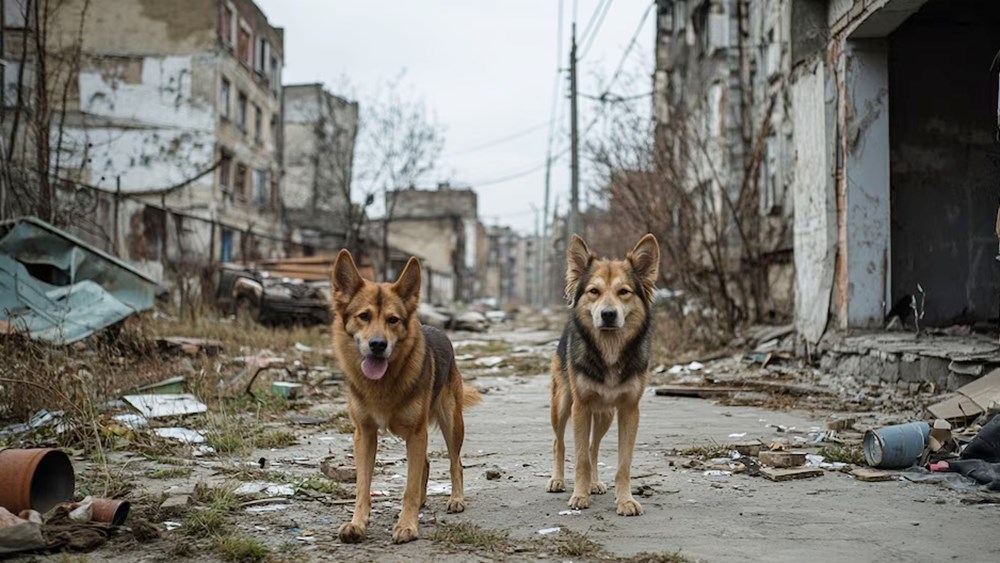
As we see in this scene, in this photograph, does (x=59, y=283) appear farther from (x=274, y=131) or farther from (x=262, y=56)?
(x=274, y=131)

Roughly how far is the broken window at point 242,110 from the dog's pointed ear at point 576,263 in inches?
1293

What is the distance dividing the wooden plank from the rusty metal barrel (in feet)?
14.4

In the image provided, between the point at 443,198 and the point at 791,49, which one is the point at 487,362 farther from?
the point at 443,198

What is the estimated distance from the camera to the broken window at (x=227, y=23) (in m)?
32.8

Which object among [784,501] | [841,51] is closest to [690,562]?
[784,501]

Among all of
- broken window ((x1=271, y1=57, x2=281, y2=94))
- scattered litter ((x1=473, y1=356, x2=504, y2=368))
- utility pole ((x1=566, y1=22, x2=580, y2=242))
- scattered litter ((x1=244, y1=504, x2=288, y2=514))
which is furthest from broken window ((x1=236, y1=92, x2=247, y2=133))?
scattered litter ((x1=244, y1=504, x2=288, y2=514))

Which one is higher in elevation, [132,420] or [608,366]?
[608,366]

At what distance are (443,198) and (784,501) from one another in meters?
69.5

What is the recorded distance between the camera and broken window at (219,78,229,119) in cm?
3312

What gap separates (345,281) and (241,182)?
3348cm

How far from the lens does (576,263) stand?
555 centimetres

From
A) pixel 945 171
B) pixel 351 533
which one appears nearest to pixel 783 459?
pixel 351 533

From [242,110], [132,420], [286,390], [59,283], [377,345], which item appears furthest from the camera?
[242,110]

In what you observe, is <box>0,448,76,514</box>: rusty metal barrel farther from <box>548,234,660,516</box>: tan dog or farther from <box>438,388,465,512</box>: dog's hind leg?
<box>548,234,660,516</box>: tan dog
